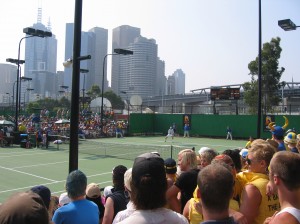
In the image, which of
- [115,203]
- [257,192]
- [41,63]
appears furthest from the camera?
[41,63]

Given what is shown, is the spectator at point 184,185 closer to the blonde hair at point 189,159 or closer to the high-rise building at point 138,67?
the blonde hair at point 189,159

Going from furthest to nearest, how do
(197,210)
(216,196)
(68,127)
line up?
1. (68,127)
2. (197,210)
3. (216,196)

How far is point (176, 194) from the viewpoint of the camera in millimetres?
4656

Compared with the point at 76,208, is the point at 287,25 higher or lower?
higher

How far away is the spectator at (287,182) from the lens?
8.82 ft

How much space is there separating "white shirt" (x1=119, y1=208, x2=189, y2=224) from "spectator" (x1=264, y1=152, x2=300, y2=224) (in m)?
0.75

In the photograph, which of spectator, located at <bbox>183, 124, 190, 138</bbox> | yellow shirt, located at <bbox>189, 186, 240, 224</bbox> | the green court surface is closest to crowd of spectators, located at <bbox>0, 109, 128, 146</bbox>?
the green court surface

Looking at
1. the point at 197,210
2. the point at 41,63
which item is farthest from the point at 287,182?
the point at 41,63

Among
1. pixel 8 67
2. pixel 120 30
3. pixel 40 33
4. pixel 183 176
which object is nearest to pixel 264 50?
pixel 40 33

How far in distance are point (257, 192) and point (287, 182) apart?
3.11 ft

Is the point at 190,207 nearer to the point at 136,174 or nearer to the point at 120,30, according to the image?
the point at 136,174

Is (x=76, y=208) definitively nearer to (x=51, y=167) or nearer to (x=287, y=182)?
(x=287, y=182)

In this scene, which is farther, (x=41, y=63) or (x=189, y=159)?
(x=41, y=63)

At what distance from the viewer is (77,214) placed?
3.95 m
